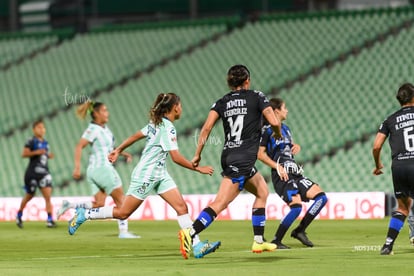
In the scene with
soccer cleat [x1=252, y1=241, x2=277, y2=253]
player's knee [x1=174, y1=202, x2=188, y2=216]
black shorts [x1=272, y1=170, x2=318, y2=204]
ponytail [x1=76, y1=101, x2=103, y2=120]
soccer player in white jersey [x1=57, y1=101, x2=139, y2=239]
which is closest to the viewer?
soccer cleat [x1=252, y1=241, x2=277, y2=253]

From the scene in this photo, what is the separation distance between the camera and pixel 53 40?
37.4 metres

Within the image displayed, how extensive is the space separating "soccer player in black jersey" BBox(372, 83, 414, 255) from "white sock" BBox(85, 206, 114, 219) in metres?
3.48

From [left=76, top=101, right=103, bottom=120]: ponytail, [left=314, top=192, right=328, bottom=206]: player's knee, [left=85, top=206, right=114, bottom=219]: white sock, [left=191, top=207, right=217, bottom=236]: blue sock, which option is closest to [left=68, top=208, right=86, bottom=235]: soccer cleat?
[left=85, top=206, right=114, bottom=219]: white sock

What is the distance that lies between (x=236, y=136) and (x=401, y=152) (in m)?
2.06

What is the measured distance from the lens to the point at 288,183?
14.2 metres

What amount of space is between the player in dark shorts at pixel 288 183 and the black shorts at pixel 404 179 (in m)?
1.72

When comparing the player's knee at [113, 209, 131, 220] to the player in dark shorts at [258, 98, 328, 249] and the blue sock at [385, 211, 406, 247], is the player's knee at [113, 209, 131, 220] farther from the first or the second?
the blue sock at [385, 211, 406, 247]

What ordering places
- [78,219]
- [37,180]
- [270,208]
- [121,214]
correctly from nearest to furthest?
[121,214] < [78,219] < [37,180] < [270,208]

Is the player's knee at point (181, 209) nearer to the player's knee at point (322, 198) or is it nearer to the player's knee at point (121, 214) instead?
the player's knee at point (121, 214)

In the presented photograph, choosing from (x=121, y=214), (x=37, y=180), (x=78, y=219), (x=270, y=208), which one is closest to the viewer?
(x=121, y=214)

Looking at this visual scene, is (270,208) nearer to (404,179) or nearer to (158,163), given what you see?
(158,163)

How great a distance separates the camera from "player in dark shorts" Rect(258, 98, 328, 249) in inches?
543

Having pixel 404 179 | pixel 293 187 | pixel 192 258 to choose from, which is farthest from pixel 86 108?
pixel 404 179

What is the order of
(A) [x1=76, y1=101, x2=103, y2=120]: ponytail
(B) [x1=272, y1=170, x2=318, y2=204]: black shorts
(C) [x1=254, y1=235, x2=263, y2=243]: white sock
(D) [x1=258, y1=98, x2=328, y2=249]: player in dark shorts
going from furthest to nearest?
(A) [x1=76, y1=101, x2=103, y2=120]: ponytail < (B) [x1=272, y1=170, x2=318, y2=204]: black shorts < (D) [x1=258, y1=98, x2=328, y2=249]: player in dark shorts < (C) [x1=254, y1=235, x2=263, y2=243]: white sock
